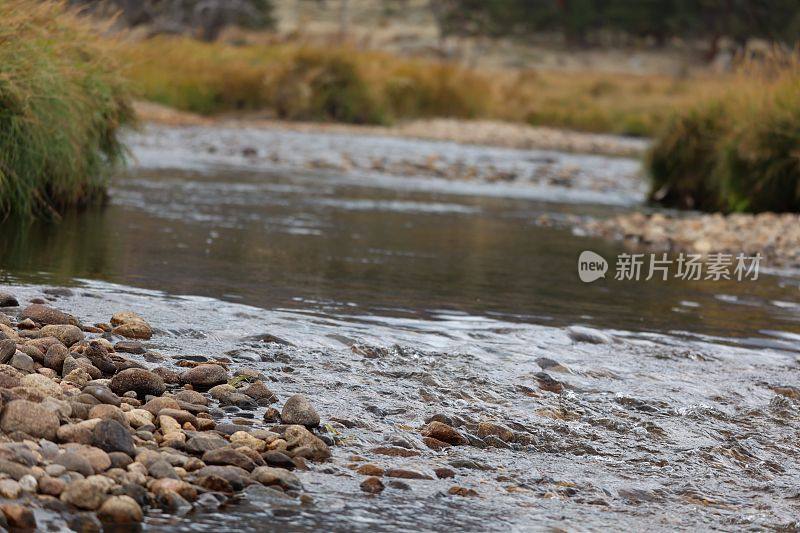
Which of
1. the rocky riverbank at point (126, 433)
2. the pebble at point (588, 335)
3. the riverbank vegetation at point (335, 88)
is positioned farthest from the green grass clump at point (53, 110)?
the riverbank vegetation at point (335, 88)

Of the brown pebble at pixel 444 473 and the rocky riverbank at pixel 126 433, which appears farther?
the brown pebble at pixel 444 473

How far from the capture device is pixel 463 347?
5.24 metres

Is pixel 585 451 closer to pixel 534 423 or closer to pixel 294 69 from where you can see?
pixel 534 423

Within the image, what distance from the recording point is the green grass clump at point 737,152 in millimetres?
11922

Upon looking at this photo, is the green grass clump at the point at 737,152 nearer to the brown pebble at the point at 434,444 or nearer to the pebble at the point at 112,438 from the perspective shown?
the brown pebble at the point at 434,444

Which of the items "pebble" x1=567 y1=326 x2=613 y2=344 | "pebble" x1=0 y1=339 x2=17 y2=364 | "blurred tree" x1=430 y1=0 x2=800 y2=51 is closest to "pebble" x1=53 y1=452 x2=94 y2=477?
"pebble" x1=0 y1=339 x2=17 y2=364

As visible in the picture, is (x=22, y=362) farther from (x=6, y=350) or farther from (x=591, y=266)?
(x=591, y=266)

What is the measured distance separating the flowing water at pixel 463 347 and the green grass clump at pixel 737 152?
2616 millimetres

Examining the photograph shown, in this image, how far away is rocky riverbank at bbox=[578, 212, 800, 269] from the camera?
31.7ft

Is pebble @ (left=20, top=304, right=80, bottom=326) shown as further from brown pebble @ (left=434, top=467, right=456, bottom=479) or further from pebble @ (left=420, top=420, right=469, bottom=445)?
brown pebble @ (left=434, top=467, right=456, bottom=479)

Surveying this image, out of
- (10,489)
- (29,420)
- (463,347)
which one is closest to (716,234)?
(463,347)

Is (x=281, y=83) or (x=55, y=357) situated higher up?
(x=281, y=83)

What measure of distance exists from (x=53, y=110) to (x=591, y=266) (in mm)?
4107

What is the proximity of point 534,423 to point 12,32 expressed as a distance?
459 centimetres
